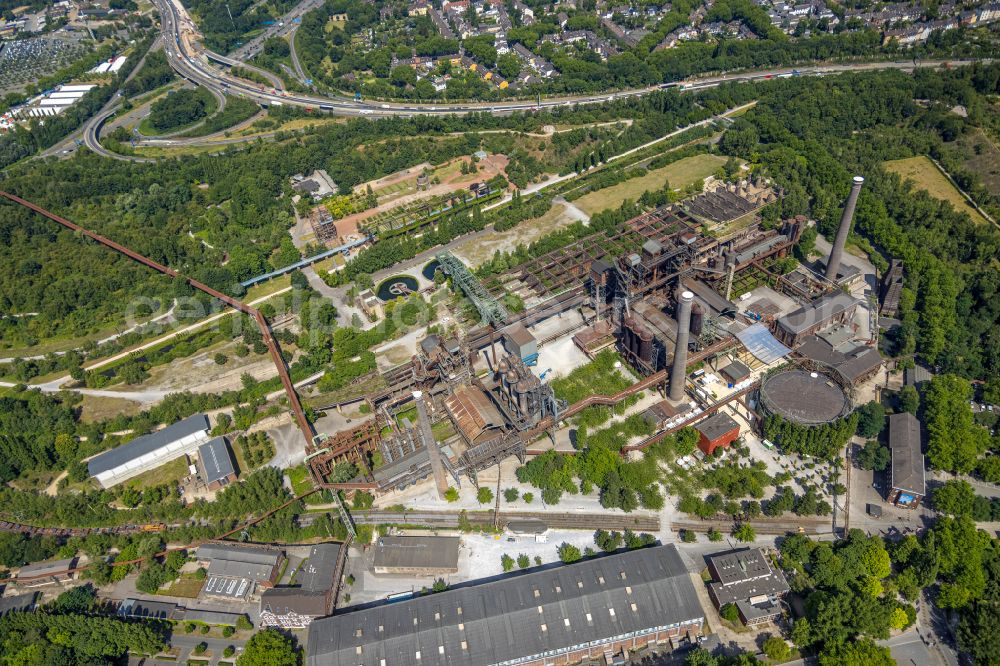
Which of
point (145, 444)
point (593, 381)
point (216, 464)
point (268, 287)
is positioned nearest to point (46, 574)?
point (145, 444)

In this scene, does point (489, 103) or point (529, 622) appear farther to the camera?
point (489, 103)

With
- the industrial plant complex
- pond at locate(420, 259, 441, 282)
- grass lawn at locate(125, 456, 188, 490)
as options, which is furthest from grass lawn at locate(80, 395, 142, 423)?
pond at locate(420, 259, 441, 282)

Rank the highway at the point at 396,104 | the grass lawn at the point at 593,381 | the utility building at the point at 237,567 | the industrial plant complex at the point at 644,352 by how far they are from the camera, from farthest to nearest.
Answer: the highway at the point at 396,104 → the grass lawn at the point at 593,381 → the industrial plant complex at the point at 644,352 → the utility building at the point at 237,567

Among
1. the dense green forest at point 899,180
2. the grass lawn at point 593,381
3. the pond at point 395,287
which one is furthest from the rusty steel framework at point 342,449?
the dense green forest at point 899,180

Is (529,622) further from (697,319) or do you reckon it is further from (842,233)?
(842,233)

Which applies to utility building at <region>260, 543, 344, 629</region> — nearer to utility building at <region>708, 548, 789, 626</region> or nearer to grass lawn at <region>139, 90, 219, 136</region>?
utility building at <region>708, 548, 789, 626</region>

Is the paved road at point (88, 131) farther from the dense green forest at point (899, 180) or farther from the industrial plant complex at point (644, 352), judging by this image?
the dense green forest at point (899, 180)

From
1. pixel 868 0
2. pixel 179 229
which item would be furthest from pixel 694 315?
pixel 868 0
